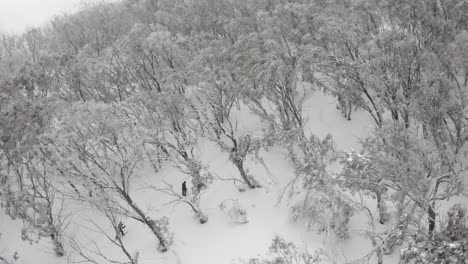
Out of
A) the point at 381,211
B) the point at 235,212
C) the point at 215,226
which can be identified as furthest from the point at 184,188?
the point at 381,211

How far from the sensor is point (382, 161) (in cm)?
1323

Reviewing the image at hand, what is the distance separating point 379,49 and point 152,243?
15.9 m

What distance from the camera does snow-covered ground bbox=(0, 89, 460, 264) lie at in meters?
17.9

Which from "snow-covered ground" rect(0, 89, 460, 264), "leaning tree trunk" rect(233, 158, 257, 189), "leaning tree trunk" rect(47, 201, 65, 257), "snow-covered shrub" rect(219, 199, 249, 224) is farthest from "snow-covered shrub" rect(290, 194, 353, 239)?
"leaning tree trunk" rect(47, 201, 65, 257)

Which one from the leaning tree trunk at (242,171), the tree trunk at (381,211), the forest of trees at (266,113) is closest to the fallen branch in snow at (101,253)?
the forest of trees at (266,113)

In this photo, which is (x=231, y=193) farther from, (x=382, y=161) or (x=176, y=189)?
(x=382, y=161)

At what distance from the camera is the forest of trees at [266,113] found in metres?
14.3

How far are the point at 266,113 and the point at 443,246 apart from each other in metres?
12.7

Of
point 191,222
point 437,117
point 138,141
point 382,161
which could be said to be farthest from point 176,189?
point 437,117

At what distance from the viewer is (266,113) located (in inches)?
841

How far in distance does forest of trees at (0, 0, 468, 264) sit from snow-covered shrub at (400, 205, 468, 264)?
5 centimetres

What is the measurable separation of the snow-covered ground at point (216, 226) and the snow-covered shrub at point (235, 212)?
239 millimetres

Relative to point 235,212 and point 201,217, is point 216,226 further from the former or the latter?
point 235,212

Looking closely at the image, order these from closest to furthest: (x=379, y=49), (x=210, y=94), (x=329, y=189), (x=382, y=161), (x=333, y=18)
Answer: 1. (x=382, y=161)
2. (x=329, y=189)
3. (x=379, y=49)
4. (x=210, y=94)
5. (x=333, y=18)
